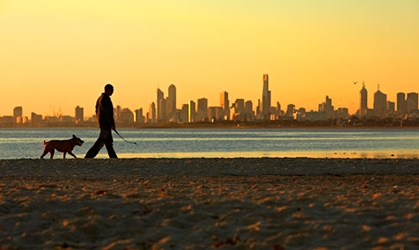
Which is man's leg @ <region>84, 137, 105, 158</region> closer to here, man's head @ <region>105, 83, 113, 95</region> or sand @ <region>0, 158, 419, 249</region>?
man's head @ <region>105, 83, 113, 95</region>

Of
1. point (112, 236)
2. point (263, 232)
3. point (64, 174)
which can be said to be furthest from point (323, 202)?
point (64, 174)

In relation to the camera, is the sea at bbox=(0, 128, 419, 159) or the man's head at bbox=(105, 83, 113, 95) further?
the sea at bbox=(0, 128, 419, 159)

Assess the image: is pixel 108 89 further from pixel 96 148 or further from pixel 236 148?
pixel 236 148

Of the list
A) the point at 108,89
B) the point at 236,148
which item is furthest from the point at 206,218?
the point at 236,148

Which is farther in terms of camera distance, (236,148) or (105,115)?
(236,148)

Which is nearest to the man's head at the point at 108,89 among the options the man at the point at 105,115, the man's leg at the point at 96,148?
A: the man at the point at 105,115

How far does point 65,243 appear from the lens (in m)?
8.45

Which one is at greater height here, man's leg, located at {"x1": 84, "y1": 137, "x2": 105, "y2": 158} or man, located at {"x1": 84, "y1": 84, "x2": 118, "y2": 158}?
man, located at {"x1": 84, "y1": 84, "x2": 118, "y2": 158}

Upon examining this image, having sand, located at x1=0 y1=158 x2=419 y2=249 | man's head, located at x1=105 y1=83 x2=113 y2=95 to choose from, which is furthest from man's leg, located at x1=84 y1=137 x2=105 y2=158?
sand, located at x1=0 y1=158 x2=419 y2=249

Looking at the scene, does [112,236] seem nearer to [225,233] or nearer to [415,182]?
[225,233]

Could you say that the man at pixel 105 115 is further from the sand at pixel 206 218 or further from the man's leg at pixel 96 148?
the sand at pixel 206 218

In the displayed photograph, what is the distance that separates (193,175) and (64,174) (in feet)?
11.2

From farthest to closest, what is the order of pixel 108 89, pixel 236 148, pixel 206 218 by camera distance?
pixel 236 148
pixel 108 89
pixel 206 218

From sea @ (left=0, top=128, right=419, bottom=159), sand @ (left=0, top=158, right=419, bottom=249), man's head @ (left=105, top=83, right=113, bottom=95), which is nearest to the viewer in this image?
sand @ (left=0, top=158, right=419, bottom=249)
